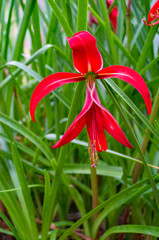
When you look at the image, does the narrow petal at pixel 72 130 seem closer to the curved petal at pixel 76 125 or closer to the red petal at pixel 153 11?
the curved petal at pixel 76 125

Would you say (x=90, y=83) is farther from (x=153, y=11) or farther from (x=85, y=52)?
(x=153, y=11)

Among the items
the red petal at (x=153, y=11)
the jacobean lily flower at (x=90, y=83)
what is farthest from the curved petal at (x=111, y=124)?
the red petal at (x=153, y=11)

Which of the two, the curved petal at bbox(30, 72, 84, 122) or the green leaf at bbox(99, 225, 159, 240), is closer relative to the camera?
the curved petal at bbox(30, 72, 84, 122)

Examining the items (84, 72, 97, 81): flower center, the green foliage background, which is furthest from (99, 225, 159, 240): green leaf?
(84, 72, 97, 81): flower center

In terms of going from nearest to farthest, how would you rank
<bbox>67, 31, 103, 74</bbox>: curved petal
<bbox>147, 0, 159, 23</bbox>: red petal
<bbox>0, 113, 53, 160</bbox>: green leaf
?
<bbox>67, 31, 103, 74</bbox>: curved petal
<bbox>147, 0, 159, 23</bbox>: red petal
<bbox>0, 113, 53, 160</bbox>: green leaf

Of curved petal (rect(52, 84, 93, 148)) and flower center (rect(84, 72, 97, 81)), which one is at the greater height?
flower center (rect(84, 72, 97, 81))

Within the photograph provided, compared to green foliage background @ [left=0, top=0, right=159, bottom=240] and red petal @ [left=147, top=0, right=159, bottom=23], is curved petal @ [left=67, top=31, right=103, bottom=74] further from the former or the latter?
red petal @ [left=147, top=0, right=159, bottom=23]

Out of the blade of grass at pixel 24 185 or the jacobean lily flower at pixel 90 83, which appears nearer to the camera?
the jacobean lily flower at pixel 90 83
